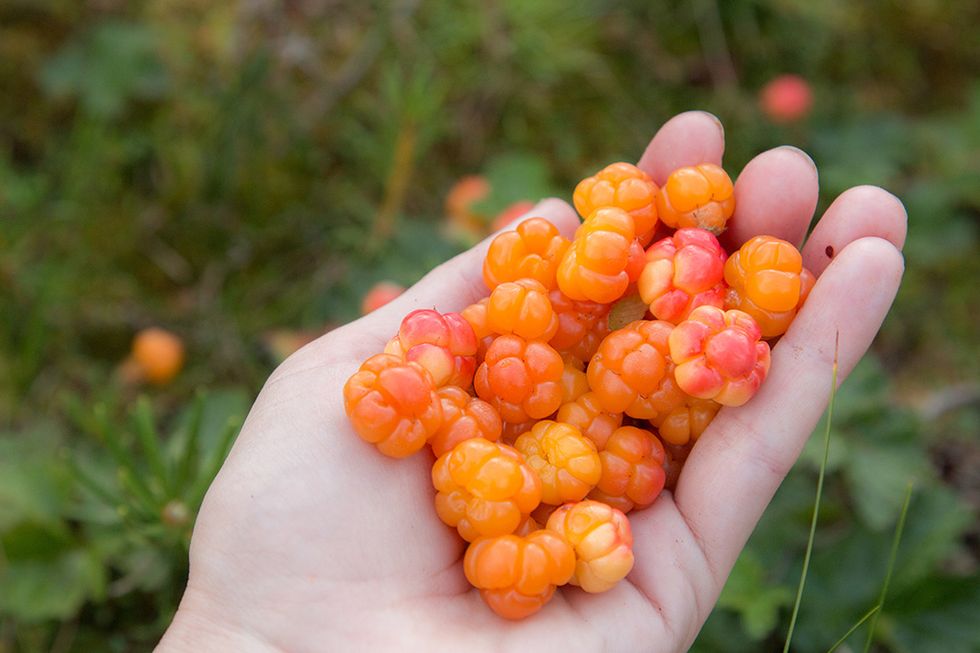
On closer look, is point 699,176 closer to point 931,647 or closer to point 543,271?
point 543,271

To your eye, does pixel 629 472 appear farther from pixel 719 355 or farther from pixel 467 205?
pixel 467 205

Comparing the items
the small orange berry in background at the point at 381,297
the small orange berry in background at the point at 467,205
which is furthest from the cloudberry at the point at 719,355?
the small orange berry in background at the point at 467,205

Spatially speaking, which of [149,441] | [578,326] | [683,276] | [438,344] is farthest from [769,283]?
[149,441]

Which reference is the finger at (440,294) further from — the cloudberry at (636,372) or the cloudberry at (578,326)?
the cloudberry at (636,372)

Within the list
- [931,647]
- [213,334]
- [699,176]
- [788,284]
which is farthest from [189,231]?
[931,647]

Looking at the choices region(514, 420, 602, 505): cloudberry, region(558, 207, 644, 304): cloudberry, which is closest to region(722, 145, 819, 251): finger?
region(558, 207, 644, 304): cloudberry

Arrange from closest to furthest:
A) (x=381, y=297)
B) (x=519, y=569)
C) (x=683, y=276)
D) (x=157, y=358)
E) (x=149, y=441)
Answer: (x=519, y=569) < (x=683, y=276) < (x=149, y=441) < (x=381, y=297) < (x=157, y=358)
